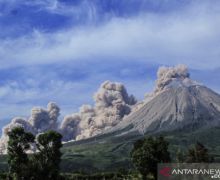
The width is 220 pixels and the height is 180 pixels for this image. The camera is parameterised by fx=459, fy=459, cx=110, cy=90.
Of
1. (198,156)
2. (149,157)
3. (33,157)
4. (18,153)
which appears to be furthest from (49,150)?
(198,156)

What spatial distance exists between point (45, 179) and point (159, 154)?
25.4m

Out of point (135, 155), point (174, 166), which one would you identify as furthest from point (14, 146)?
point (174, 166)

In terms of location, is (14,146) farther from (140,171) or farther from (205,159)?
(205,159)

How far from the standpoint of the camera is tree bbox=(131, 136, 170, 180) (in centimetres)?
9295

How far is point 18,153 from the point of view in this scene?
330 feet

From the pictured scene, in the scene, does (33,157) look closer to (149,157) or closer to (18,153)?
(18,153)

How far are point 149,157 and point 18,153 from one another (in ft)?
95.3

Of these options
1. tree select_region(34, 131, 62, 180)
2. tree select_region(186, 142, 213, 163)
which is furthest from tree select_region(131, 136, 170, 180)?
tree select_region(34, 131, 62, 180)

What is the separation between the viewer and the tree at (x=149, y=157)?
305ft

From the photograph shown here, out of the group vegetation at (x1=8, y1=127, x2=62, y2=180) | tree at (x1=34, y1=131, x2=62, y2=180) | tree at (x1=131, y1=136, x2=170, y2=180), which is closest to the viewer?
tree at (x1=131, y1=136, x2=170, y2=180)

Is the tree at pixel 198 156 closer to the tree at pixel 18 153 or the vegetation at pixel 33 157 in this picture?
the vegetation at pixel 33 157

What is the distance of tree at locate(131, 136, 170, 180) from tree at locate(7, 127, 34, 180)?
77.0 feet

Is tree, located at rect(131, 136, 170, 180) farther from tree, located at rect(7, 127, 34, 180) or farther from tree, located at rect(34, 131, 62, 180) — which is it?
tree, located at rect(7, 127, 34, 180)

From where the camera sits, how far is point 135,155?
9469cm
